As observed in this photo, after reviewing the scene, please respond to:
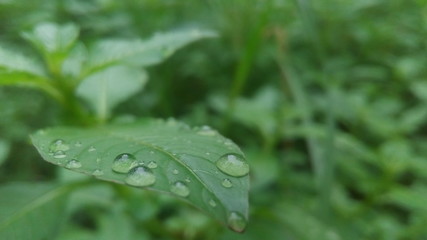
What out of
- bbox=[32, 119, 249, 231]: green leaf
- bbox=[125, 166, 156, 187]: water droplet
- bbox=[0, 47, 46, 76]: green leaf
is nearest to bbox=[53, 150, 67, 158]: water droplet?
bbox=[32, 119, 249, 231]: green leaf

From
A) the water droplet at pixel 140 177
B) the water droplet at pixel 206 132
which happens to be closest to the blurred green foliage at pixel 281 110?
the water droplet at pixel 206 132

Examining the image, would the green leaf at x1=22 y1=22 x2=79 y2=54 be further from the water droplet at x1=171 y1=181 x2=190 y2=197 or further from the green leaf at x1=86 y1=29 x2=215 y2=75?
the water droplet at x1=171 y1=181 x2=190 y2=197

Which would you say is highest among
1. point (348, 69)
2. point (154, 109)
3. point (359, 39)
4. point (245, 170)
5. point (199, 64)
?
point (359, 39)

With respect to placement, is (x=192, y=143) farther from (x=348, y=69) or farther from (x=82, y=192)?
(x=348, y=69)

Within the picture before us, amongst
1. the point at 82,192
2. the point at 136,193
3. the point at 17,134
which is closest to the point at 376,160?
the point at 136,193

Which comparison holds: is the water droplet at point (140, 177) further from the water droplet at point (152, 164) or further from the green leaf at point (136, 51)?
the green leaf at point (136, 51)
